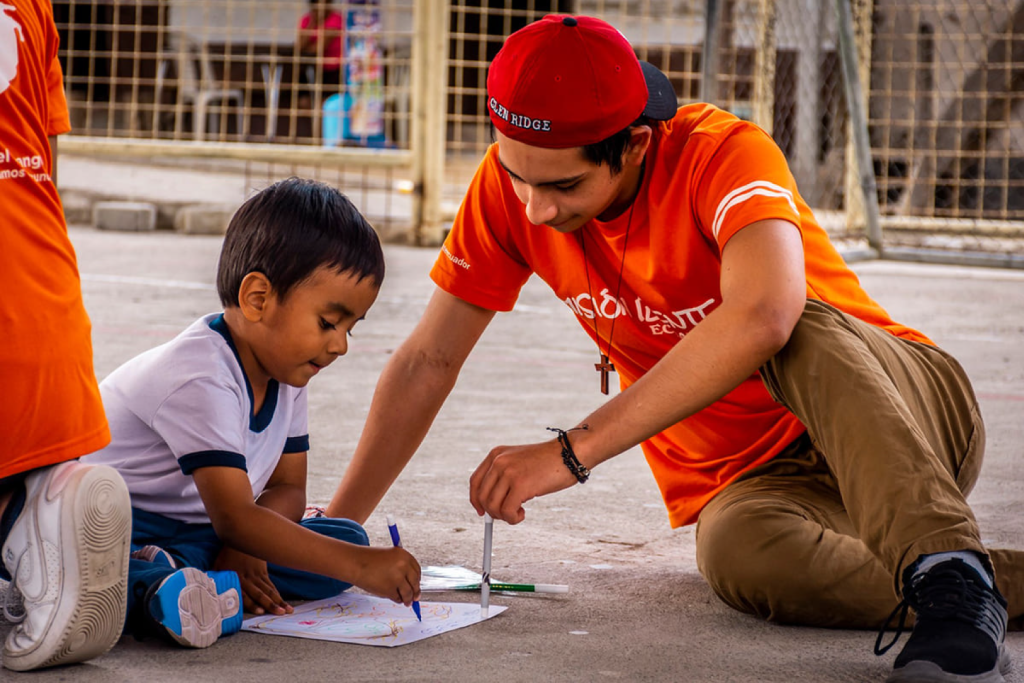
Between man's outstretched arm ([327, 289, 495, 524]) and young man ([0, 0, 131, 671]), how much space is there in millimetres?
508

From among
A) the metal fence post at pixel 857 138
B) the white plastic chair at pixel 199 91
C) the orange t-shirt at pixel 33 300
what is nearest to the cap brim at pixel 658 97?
the orange t-shirt at pixel 33 300

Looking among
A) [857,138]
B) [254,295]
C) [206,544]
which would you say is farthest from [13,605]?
[857,138]

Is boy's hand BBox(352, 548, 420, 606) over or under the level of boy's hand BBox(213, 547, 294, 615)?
over

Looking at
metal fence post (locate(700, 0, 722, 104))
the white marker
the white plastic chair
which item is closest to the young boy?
the white marker

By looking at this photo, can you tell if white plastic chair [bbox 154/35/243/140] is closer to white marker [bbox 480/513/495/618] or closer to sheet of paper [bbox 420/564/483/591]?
sheet of paper [bbox 420/564/483/591]

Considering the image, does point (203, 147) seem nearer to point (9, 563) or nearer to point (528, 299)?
point (528, 299)

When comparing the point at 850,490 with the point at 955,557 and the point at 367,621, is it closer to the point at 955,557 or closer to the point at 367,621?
the point at 955,557

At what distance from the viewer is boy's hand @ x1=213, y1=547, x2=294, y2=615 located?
1932 mm

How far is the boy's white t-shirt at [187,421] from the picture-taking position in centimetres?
184

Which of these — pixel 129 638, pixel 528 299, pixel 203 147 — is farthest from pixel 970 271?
pixel 129 638

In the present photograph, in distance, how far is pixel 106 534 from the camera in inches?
63.7

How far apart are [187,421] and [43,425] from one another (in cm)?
21

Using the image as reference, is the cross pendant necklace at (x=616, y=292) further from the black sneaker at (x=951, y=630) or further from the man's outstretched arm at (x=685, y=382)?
the black sneaker at (x=951, y=630)

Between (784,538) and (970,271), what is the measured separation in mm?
5673
